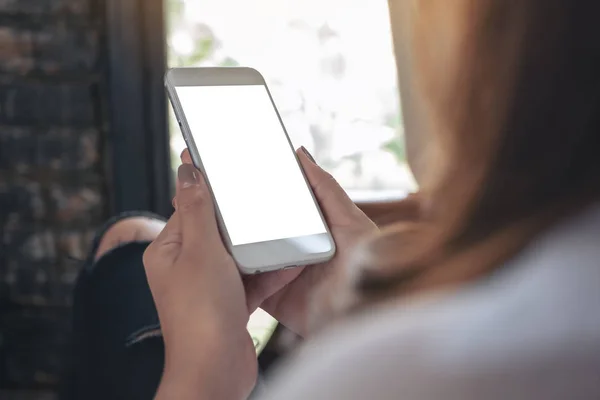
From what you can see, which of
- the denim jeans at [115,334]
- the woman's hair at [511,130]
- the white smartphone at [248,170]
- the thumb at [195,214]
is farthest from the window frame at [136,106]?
the woman's hair at [511,130]

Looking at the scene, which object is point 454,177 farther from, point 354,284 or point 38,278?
point 38,278

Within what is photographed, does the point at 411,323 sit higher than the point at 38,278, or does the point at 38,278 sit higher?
the point at 411,323

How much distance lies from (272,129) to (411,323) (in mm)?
479

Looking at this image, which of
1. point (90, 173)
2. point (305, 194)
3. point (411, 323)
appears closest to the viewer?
point (411, 323)

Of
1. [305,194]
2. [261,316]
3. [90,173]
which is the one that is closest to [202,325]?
[305,194]

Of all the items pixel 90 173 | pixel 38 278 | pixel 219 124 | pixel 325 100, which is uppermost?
pixel 219 124

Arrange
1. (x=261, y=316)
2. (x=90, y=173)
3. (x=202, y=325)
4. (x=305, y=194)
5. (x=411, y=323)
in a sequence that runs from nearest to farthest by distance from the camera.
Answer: (x=411, y=323), (x=202, y=325), (x=305, y=194), (x=261, y=316), (x=90, y=173)

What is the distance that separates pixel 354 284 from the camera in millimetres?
666

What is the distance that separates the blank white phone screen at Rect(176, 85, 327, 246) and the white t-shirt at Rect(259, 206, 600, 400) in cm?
38

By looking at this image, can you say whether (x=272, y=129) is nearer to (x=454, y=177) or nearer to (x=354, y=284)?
(x=354, y=284)

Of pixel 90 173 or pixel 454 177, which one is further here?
pixel 90 173

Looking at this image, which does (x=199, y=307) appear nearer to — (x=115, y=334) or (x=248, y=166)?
(x=248, y=166)

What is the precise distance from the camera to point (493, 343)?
283 millimetres

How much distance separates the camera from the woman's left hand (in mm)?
610
